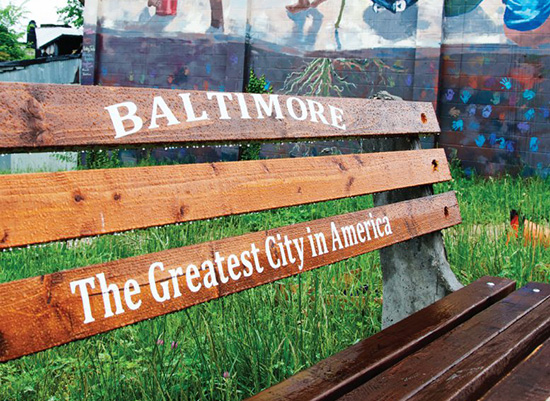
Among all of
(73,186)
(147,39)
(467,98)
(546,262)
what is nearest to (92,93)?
(73,186)

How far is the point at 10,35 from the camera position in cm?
2638

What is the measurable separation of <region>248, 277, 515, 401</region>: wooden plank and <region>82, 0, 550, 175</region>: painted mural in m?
5.68

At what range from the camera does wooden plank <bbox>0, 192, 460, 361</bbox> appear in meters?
1.06

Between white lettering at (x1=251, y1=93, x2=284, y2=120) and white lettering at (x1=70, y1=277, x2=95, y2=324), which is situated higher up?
white lettering at (x1=251, y1=93, x2=284, y2=120)

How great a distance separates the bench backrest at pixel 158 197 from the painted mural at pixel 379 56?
593 cm

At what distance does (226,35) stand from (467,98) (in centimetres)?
368

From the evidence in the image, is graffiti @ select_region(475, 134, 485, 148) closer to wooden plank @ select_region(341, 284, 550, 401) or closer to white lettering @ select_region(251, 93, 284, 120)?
wooden plank @ select_region(341, 284, 550, 401)

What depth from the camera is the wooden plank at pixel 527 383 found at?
1.31 meters

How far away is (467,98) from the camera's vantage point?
755 cm

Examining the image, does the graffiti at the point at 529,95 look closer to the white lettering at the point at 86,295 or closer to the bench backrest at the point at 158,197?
the bench backrest at the point at 158,197

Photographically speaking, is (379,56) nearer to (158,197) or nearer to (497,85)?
(497,85)

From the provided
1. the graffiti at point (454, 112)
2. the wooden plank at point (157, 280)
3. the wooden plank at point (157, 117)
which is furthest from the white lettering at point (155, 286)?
the graffiti at point (454, 112)

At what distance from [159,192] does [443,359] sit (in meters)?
0.76

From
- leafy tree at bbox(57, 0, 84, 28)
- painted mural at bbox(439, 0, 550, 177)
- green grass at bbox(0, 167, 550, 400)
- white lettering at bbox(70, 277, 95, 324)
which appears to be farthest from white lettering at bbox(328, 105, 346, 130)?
leafy tree at bbox(57, 0, 84, 28)
